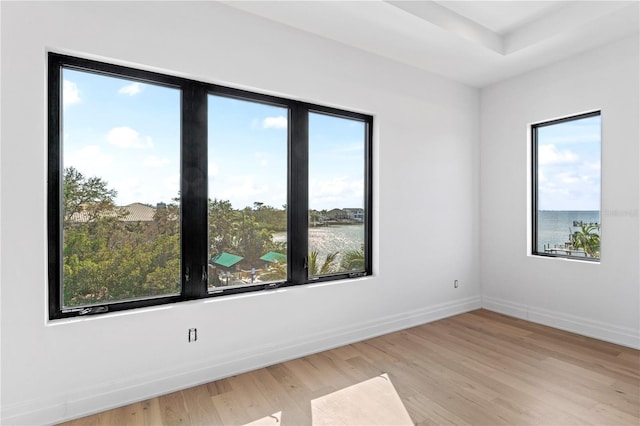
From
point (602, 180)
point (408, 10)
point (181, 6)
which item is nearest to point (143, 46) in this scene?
point (181, 6)

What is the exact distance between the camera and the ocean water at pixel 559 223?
3.68 m

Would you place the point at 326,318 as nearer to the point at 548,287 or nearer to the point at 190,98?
the point at 190,98

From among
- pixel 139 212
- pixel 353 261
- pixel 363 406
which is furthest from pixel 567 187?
pixel 139 212

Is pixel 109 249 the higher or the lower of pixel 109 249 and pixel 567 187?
the lower

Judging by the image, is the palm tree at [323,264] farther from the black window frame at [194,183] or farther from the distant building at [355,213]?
the distant building at [355,213]

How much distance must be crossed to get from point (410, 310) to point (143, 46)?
11.6ft

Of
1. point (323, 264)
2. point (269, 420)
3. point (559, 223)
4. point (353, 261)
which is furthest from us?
point (559, 223)

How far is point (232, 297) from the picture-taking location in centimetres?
278

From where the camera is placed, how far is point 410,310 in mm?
3885

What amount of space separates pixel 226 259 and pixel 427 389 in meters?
1.84

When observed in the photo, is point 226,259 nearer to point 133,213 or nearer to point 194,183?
point 194,183

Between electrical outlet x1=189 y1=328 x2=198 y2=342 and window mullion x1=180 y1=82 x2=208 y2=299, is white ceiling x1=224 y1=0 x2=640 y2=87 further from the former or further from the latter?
electrical outlet x1=189 y1=328 x2=198 y2=342

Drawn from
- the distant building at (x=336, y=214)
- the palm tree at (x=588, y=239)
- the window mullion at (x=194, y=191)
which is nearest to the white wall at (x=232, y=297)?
the window mullion at (x=194, y=191)

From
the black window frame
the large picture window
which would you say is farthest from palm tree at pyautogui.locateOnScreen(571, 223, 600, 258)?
the black window frame
